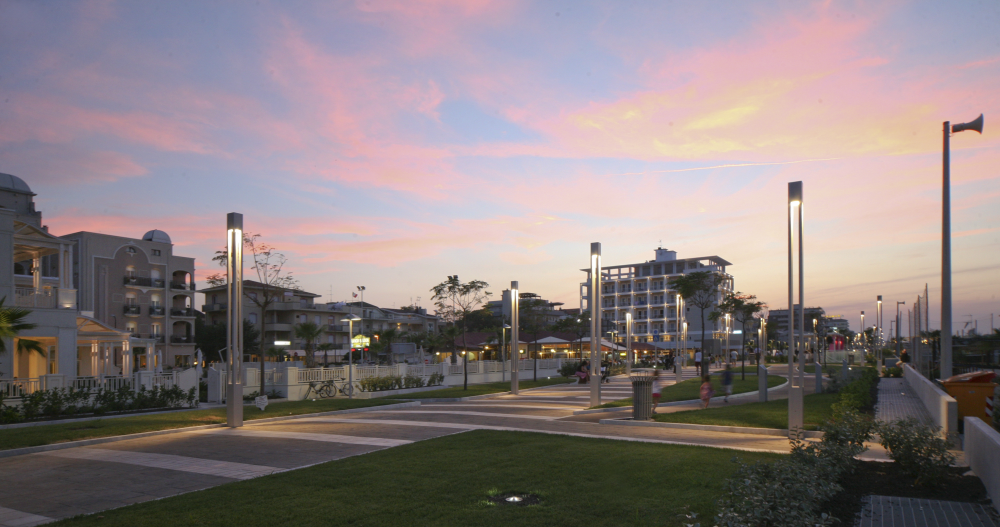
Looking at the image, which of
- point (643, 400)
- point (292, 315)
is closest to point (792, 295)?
point (643, 400)

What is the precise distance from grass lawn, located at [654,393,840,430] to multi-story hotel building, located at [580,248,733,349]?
97.9 meters

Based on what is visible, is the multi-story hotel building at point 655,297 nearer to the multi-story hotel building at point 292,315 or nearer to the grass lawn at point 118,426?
the multi-story hotel building at point 292,315

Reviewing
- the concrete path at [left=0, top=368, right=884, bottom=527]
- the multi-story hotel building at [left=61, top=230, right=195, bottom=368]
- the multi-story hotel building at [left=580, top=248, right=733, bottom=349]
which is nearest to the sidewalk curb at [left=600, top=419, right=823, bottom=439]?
the concrete path at [left=0, top=368, right=884, bottom=527]

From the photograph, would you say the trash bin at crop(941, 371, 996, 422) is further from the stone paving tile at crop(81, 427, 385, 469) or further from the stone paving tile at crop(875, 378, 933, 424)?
the stone paving tile at crop(81, 427, 385, 469)

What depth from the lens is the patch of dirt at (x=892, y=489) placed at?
7.18m

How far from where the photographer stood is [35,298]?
80.6 ft

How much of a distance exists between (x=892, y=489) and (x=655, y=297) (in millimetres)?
119222

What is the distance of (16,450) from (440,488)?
10084 mm

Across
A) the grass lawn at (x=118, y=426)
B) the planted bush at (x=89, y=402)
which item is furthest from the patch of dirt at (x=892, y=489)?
the planted bush at (x=89, y=402)

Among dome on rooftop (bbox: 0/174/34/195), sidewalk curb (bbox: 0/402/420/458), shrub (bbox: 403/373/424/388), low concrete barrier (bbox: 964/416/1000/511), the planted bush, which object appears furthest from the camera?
dome on rooftop (bbox: 0/174/34/195)

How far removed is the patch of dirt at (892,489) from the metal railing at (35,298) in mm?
27602

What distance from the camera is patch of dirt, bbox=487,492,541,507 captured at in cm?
764

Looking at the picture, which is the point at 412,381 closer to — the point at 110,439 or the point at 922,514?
the point at 110,439

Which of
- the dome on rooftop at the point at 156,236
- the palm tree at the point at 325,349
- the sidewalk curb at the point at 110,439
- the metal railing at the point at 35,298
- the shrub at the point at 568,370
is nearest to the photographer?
the sidewalk curb at the point at 110,439
